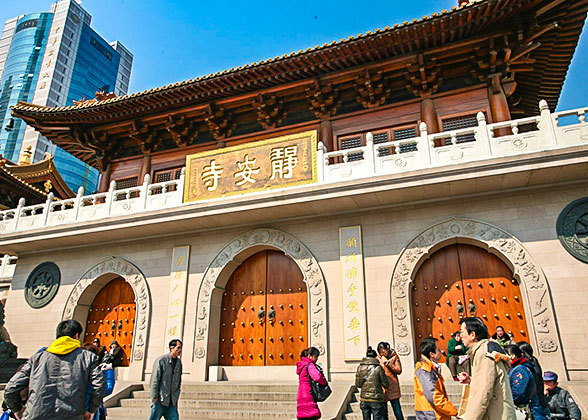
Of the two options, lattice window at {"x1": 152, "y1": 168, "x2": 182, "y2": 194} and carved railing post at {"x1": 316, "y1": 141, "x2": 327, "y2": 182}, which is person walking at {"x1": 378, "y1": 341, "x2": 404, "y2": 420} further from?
lattice window at {"x1": 152, "y1": 168, "x2": 182, "y2": 194}

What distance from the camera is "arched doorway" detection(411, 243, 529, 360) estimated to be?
7762 millimetres

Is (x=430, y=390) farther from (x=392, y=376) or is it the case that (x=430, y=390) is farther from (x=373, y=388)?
(x=392, y=376)

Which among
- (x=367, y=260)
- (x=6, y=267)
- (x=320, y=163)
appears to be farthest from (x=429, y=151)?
(x=6, y=267)

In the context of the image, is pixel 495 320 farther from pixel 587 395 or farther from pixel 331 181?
pixel 331 181

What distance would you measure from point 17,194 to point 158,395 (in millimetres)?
16725

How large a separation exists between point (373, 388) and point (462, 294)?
3885 millimetres

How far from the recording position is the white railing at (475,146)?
746 cm

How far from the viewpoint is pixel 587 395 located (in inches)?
237

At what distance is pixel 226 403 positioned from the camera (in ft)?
24.1

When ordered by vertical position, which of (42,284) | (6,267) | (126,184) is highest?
(126,184)

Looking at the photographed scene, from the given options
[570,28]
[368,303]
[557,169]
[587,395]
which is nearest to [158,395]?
[368,303]

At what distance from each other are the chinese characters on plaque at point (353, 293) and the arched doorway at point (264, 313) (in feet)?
3.56

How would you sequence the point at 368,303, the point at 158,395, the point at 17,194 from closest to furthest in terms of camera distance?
1. the point at 158,395
2. the point at 368,303
3. the point at 17,194

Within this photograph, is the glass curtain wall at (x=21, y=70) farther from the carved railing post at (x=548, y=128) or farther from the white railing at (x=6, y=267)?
the carved railing post at (x=548, y=128)
